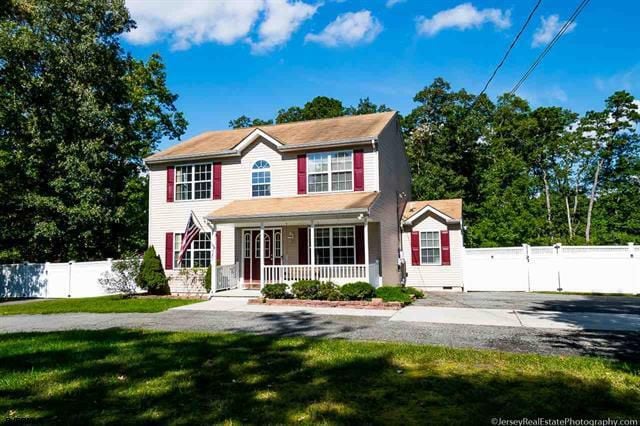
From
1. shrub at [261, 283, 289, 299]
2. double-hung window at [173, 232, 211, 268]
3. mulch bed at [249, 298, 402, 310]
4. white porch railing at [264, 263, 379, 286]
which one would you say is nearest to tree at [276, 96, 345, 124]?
double-hung window at [173, 232, 211, 268]

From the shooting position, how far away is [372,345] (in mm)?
7168

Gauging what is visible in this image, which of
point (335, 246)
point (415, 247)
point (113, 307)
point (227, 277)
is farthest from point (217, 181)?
point (415, 247)

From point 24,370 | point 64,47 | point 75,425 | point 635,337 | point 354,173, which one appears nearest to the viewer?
point 75,425

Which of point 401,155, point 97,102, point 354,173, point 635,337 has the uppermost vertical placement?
point 97,102

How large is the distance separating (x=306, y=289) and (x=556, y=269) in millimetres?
10641

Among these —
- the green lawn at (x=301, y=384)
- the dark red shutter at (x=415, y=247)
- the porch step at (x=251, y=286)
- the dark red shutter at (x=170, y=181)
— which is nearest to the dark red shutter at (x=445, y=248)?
the dark red shutter at (x=415, y=247)

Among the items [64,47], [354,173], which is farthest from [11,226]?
[354,173]

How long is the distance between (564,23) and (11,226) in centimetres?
2537

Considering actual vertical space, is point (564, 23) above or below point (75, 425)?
above

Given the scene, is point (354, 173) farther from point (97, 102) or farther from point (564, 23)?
point (97, 102)

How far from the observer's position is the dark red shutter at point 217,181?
57.8ft

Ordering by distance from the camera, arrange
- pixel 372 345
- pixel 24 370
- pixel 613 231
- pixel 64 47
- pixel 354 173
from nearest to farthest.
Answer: pixel 24 370, pixel 372 345, pixel 354 173, pixel 64 47, pixel 613 231

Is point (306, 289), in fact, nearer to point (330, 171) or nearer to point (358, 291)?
point (358, 291)

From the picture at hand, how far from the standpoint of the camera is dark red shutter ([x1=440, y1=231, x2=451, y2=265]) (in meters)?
18.2
